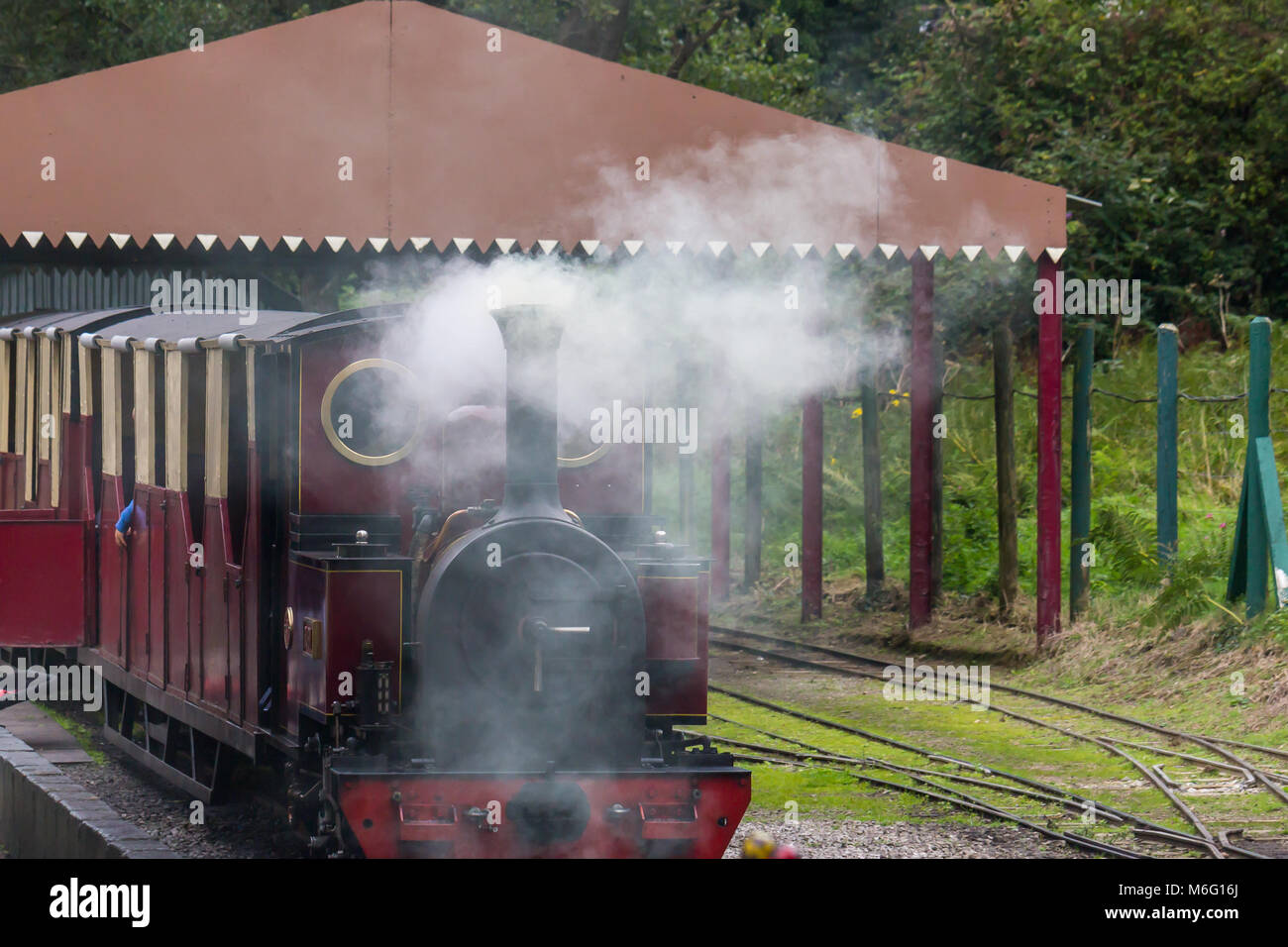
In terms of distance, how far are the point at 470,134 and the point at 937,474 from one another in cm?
489

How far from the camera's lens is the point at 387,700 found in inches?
257

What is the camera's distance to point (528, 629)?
21.0ft

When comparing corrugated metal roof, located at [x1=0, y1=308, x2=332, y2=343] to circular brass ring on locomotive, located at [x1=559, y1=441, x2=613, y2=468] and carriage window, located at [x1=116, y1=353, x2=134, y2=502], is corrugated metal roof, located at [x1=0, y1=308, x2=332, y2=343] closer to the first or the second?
carriage window, located at [x1=116, y1=353, x2=134, y2=502]

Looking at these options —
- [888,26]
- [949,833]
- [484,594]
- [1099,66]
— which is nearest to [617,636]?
[484,594]

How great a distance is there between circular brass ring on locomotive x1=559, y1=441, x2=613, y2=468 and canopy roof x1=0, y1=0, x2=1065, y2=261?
15.2 feet

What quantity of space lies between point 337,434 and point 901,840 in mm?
3107

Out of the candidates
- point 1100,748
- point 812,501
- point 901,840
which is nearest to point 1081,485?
point 812,501

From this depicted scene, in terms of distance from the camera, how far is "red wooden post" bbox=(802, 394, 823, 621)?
1511cm

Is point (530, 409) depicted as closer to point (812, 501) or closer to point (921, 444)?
point (921, 444)

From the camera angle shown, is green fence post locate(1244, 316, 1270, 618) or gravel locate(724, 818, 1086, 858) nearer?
gravel locate(724, 818, 1086, 858)

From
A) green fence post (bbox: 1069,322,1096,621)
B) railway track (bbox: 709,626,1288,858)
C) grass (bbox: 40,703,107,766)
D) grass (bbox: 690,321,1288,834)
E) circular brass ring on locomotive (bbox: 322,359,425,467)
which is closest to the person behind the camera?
circular brass ring on locomotive (bbox: 322,359,425,467)

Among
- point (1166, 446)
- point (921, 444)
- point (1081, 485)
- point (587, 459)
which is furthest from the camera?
point (921, 444)

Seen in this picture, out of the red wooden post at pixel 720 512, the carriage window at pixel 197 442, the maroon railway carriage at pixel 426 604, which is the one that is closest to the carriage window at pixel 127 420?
the maroon railway carriage at pixel 426 604

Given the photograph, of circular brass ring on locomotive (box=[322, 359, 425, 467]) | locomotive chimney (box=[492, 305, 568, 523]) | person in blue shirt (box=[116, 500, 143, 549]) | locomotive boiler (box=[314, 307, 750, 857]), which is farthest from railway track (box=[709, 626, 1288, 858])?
person in blue shirt (box=[116, 500, 143, 549])
